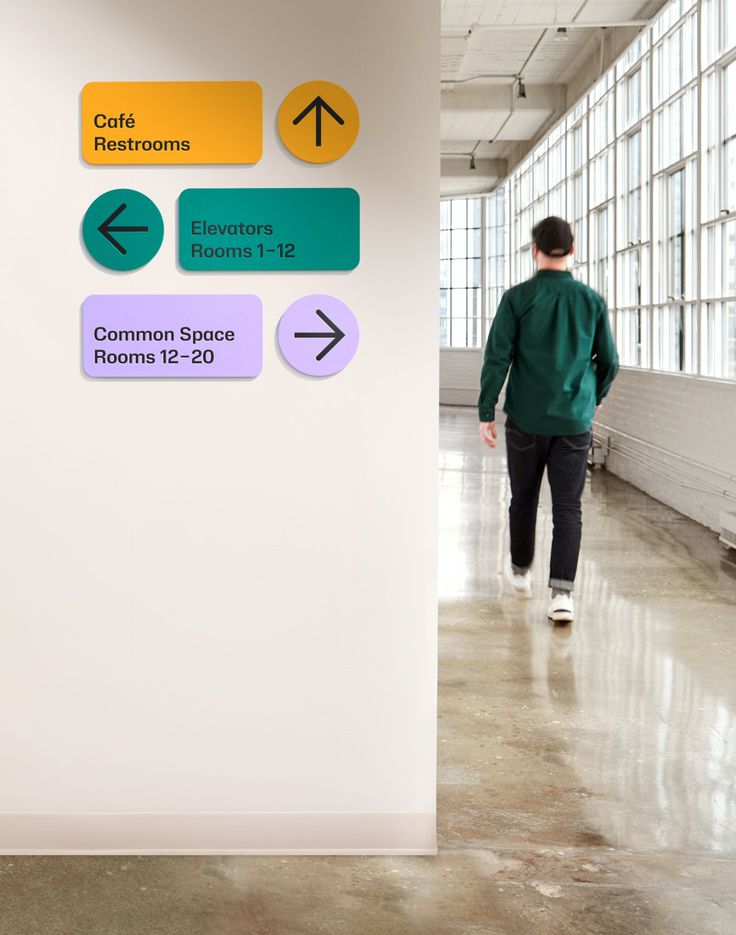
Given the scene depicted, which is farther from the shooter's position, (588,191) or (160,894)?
(588,191)

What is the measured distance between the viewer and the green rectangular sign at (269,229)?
2502 mm

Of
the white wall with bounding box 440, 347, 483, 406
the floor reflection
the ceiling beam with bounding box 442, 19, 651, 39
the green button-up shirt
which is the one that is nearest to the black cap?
the green button-up shirt

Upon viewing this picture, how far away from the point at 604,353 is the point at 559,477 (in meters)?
0.54

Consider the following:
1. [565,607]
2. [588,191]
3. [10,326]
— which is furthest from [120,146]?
[588,191]

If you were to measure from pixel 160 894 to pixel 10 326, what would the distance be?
4.07 feet

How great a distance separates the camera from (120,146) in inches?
98.2

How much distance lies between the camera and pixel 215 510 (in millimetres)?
2600

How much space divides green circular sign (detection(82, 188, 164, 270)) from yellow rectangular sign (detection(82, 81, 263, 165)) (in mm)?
80

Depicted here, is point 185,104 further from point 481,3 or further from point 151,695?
point 481,3

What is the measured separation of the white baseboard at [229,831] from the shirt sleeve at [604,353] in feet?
8.54

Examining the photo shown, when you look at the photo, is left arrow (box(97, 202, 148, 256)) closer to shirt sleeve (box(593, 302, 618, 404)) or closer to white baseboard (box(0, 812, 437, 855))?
white baseboard (box(0, 812, 437, 855))

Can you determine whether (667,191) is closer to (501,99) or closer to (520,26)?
(520,26)

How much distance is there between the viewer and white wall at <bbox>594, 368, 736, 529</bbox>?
24.7 feet

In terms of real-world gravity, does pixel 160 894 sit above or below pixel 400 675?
below
